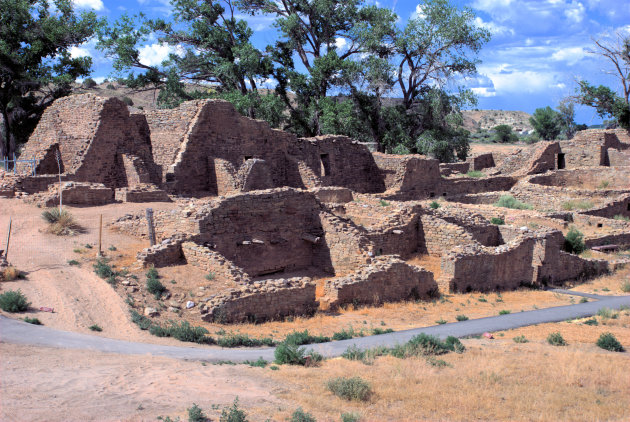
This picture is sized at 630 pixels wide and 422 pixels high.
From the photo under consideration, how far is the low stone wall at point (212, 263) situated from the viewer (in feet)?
44.1

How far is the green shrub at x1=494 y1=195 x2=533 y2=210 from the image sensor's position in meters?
27.2

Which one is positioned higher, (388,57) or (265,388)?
(388,57)

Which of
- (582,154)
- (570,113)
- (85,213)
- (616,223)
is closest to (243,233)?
(85,213)

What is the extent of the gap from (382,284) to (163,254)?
17.9 ft

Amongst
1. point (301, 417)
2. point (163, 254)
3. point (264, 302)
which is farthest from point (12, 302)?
point (301, 417)

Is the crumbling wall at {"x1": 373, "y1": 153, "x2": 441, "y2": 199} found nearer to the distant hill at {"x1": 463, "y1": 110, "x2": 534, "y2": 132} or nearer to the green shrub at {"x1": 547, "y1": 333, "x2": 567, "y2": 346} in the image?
the green shrub at {"x1": 547, "y1": 333, "x2": 567, "y2": 346}

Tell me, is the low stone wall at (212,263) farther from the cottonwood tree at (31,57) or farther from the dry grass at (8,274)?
the cottonwood tree at (31,57)

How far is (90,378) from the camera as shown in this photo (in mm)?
7797

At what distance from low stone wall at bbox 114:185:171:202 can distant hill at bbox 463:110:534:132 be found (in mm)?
81755

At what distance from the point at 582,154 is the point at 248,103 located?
68.6 feet

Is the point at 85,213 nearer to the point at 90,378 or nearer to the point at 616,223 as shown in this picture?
the point at 90,378

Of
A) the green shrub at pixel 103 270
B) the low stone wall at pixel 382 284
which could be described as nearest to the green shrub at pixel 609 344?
the low stone wall at pixel 382 284

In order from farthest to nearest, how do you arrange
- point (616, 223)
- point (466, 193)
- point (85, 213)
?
point (466, 193) < point (616, 223) < point (85, 213)

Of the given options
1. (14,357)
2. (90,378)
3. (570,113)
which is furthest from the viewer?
(570,113)
